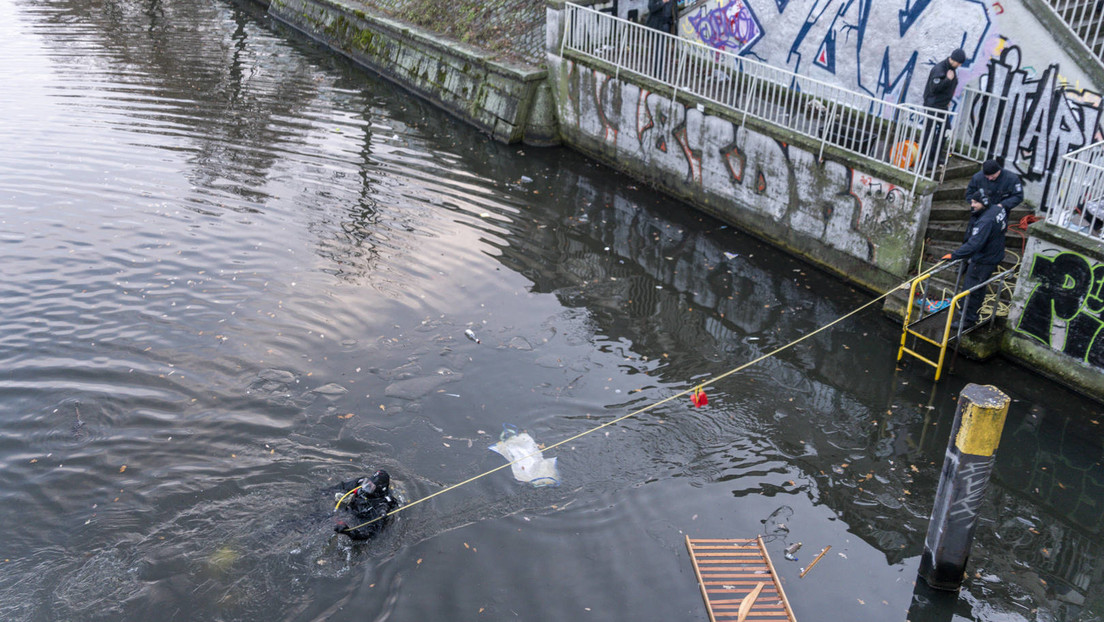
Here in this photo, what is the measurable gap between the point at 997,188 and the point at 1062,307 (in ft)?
5.77

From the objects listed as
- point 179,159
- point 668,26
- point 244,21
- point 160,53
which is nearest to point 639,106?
point 668,26

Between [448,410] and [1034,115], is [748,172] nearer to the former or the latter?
[1034,115]

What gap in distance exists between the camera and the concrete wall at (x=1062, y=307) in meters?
10.3

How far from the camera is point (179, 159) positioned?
16.9 meters

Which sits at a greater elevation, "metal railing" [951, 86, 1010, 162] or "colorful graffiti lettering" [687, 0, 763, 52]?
"colorful graffiti lettering" [687, 0, 763, 52]

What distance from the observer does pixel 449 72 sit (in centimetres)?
2114

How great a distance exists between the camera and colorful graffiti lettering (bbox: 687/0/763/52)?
17.4m

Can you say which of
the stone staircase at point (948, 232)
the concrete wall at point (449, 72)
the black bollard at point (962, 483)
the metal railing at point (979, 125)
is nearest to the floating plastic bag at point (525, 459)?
the black bollard at point (962, 483)

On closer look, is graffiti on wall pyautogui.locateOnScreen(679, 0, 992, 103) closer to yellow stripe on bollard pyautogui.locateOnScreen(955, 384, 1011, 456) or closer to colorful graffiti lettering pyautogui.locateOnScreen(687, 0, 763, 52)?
colorful graffiti lettering pyautogui.locateOnScreen(687, 0, 763, 52)

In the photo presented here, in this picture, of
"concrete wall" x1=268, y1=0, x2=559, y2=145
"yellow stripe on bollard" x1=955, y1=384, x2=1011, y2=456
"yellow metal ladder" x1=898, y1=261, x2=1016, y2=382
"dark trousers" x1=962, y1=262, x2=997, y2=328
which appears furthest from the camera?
"concrete wall" x1=268, y1=0, x2=559, y2=145

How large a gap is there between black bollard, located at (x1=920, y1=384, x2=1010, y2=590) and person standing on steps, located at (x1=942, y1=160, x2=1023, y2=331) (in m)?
3.92

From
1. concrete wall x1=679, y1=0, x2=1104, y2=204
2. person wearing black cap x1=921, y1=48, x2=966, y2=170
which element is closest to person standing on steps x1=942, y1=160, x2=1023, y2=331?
person wearing black cap x1=921, y1=48, x2=966, y2=170

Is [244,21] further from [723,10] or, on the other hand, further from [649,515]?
[649,515]

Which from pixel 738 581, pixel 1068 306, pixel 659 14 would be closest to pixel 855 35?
pixel 659 14
